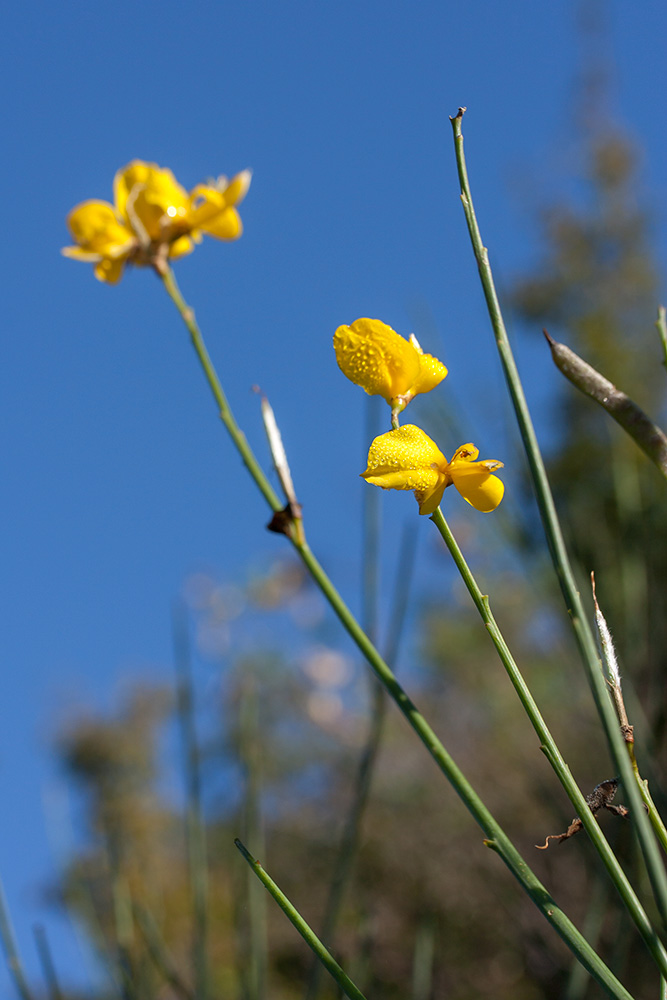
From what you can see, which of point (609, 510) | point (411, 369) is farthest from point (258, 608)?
point (411, 369)

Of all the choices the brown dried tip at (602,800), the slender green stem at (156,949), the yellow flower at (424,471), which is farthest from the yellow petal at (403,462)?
the slender green stem at (156,949)

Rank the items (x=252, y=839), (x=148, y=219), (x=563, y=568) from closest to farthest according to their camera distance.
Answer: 1. (x=563, y=568)
2. (x=148, y=219)
3. (x=252, y=839)

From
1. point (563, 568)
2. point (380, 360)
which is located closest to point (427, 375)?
point (380, 360)

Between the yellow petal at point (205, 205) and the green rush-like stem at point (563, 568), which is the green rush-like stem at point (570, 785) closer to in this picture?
the green rush-like stem at point (563, 568)

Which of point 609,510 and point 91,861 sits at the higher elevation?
point 609,510

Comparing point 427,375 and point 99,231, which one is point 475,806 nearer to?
point 427,375

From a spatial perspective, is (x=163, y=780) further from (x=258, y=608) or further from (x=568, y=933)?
(x=568, y=933)
